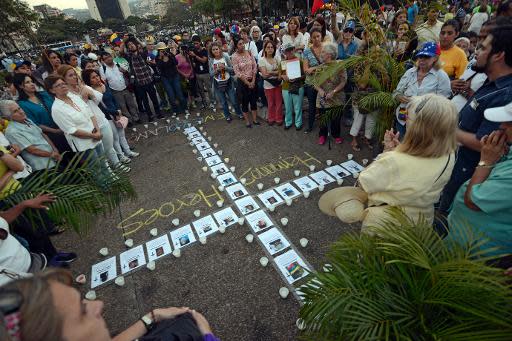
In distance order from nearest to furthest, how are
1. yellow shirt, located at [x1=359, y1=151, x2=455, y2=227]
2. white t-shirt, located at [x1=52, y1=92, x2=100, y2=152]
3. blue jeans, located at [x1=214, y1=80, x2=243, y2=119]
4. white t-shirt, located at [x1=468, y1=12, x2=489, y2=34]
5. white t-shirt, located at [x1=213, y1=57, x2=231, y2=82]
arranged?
1. yellow shirt, located at [x1=359, y1=151, x2=455, y2=227]
2. white t-shirt, located at [x1=52, y1=92, x2=100, y2=152]
3. white t-shirt, located at [x1=213, y1=57, x2=231, y2=82]
4. blue jeans, located at [x1=214, y1=80, x2=243, y2=119]
5. white t-shirt, located at [x1=468, y1=12, x2=489, y2=34]

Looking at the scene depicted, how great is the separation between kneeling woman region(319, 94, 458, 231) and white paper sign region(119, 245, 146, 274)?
2.85m

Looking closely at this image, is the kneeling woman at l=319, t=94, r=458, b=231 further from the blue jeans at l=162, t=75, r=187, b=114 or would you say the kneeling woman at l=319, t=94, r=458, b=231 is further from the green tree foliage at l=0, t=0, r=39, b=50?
the green tree foliage at l=0, t=0, r=39, b=50

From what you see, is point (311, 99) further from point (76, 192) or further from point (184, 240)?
point (76, 192)

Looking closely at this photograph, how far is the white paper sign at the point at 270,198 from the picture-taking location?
4051 mm

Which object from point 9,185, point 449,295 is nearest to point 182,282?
point 9,185

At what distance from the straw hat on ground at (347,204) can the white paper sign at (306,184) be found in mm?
2035

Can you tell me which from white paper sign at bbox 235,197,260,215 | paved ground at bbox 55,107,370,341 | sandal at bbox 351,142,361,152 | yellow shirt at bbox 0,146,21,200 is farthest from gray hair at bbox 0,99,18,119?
sandal at bbox 351,142,361,152

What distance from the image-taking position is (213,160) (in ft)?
18.2

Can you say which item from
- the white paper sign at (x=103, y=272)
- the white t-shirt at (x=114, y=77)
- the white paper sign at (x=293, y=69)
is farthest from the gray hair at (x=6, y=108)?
the white paper sign at (x=293, y=69)

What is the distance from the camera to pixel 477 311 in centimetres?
112

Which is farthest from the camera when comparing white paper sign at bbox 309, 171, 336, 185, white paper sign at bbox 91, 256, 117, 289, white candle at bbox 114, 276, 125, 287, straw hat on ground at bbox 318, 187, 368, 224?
white paper sign at bbox 309, 171, 336, 185

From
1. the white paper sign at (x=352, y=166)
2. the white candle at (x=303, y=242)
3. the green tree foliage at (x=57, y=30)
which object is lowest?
the white paper sign at (x=352, y=166)

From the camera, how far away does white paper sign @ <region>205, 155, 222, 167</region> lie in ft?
17.8

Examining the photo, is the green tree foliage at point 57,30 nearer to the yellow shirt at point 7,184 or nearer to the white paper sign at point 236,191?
the yellow shirt at point 7,184
